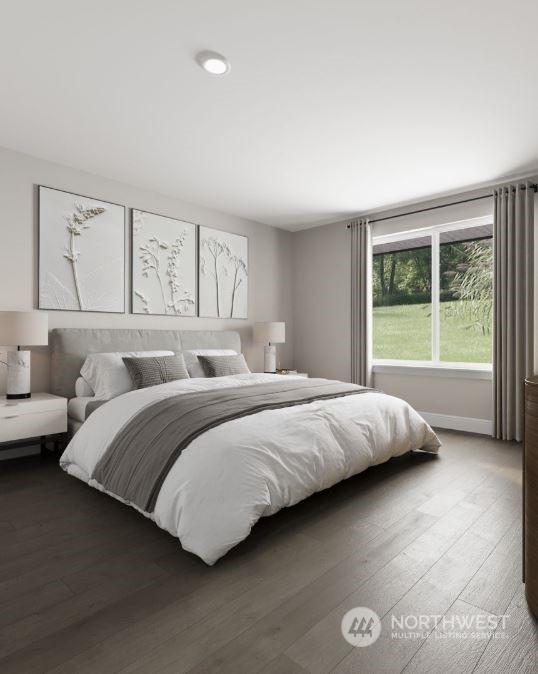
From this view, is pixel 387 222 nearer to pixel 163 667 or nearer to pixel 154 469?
pixel 154 469

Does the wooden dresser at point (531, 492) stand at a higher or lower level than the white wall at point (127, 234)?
lower

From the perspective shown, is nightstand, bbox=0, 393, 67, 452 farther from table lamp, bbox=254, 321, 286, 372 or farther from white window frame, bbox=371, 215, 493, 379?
white window frame, bbox=371, 215, 493, 379

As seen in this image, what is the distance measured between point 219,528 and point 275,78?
2.55 metres

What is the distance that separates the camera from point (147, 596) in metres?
1.63

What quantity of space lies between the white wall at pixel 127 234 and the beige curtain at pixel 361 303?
115cm

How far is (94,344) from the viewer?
12.6ft

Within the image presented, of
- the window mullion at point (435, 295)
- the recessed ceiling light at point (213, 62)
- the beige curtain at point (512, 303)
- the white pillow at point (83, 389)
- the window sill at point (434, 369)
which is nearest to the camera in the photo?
the recessed ceiling light at point (213, 62)

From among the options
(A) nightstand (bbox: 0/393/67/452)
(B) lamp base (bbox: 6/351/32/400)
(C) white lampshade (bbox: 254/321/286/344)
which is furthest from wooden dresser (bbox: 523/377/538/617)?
(C) white lampshade (bbox: 254/321/286/344)

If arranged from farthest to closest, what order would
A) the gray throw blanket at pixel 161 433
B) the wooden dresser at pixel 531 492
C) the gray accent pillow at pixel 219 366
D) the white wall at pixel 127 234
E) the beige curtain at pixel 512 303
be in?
the gray accent pillow at pixel 219 366, the beige curtain at pixel 512 303, the white wall at pixel 127 234, the gray throw blanket at pixel 161 433, the wooden dresser at pixel 531 492

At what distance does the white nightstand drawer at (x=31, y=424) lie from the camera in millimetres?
3053

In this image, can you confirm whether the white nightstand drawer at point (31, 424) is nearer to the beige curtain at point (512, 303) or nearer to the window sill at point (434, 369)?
the window sill at point (434, 369)

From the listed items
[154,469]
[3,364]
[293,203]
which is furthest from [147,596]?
[293,203]

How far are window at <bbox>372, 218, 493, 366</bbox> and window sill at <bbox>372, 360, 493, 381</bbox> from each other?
5cm

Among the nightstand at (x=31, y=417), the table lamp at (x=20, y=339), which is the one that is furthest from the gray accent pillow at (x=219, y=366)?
the table lamp at (x=20, y=339)
